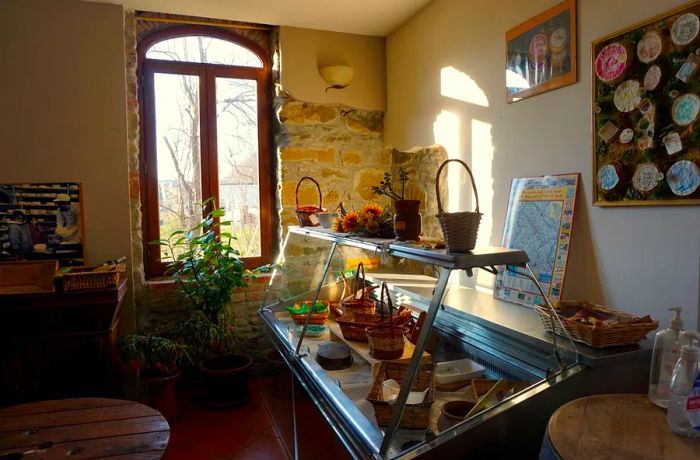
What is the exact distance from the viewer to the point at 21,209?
333 centimetres

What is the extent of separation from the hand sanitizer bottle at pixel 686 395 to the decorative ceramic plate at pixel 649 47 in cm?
116

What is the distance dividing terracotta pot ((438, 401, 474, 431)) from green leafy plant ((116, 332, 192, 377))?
2337mm

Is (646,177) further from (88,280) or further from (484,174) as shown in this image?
(88,280)

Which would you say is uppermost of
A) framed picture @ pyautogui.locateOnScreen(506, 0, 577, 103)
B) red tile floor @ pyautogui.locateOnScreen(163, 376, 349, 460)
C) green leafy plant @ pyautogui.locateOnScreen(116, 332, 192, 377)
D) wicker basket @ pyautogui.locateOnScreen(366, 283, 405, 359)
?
framed picture @ pyautogui.locateOnScreen(506, 0, 577, 103)

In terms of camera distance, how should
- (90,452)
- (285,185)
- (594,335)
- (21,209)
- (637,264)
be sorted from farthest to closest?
(285,185) → (21,209) → (637,264) → (90,452) → (594,335)

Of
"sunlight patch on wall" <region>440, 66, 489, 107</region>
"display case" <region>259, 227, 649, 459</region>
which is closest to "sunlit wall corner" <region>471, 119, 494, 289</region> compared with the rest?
"sunlight patch on wall" <region>440, 66, 489, 107</region>

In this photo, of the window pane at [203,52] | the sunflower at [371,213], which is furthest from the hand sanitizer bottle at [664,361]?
the window pane at [203,52]

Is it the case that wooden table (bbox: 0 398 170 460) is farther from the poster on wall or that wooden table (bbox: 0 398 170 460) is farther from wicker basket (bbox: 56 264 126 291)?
the poster on wall

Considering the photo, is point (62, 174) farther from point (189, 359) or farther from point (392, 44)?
point (392, 44)

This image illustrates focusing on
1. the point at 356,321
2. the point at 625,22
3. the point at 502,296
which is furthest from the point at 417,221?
the point at 625,22

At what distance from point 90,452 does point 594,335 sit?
1942 mm

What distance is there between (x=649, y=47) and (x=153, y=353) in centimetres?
334

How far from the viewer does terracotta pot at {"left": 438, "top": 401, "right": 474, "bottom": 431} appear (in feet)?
5.13

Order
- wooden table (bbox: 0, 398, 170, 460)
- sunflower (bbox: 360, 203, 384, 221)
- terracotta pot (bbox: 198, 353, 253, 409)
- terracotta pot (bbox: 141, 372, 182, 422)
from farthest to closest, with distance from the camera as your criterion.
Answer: terracotta pot (bbox: 198, 353, 253, 409), terracotta pot (bbox: 141, 372, 182, 422), sunflower (bbox: 360, 203, 384, 221), wooden table (bbox: 0, 398, 170, 460)
